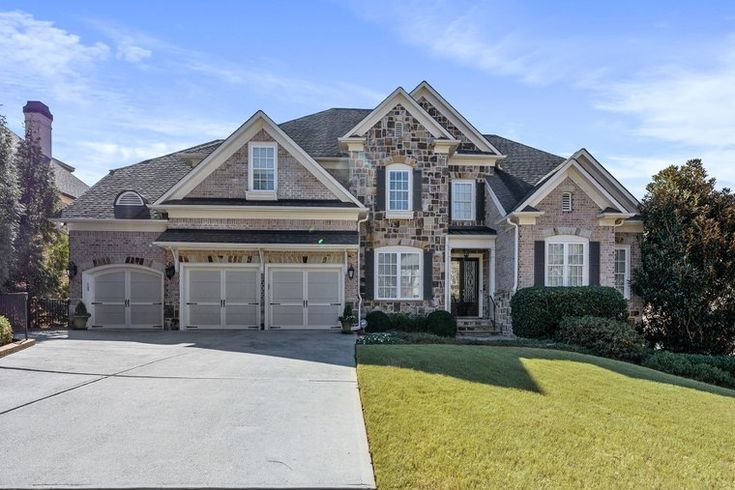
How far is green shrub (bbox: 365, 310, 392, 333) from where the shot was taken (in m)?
15.3

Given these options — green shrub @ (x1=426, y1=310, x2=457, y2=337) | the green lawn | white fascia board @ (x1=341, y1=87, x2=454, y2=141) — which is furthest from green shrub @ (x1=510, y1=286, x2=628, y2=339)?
white fascia board @ (x1=341, y1=87, x2=454, y2=141)

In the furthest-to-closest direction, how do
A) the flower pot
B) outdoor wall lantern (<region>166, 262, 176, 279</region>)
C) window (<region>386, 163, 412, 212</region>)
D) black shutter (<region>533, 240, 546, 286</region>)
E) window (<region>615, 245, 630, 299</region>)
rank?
window (<region>615, 245, 630, 299</region>), window (<region>386, 163, 412, 212</region>), black shutter (<region>533, 240, 546, 286</region>), outdoor wall lantern (<region>166, 262, 176, 279</region>), the flower pot

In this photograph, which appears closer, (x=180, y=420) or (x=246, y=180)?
(x=180, y=420)

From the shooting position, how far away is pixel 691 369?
39.2 feet

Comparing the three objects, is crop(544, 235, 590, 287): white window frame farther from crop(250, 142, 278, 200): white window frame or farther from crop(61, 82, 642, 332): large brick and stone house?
crop(250, 142, 278, 200): white window frame

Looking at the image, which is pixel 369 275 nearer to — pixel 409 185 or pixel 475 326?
pixel 409 185

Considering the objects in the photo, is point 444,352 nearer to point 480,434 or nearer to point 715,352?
point 480,434

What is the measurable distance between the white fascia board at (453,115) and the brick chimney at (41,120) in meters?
17.5

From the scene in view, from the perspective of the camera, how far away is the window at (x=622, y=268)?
1728 centimetres

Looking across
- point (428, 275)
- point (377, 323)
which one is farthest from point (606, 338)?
point (377, 323)

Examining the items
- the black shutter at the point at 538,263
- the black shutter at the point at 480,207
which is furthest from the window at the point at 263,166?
the black shutter at the point at 538,263

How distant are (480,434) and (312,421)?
223 centimetres

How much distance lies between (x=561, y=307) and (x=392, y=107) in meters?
9.47

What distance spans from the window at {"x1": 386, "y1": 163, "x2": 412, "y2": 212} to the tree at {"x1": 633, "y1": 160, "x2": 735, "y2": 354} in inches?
357
